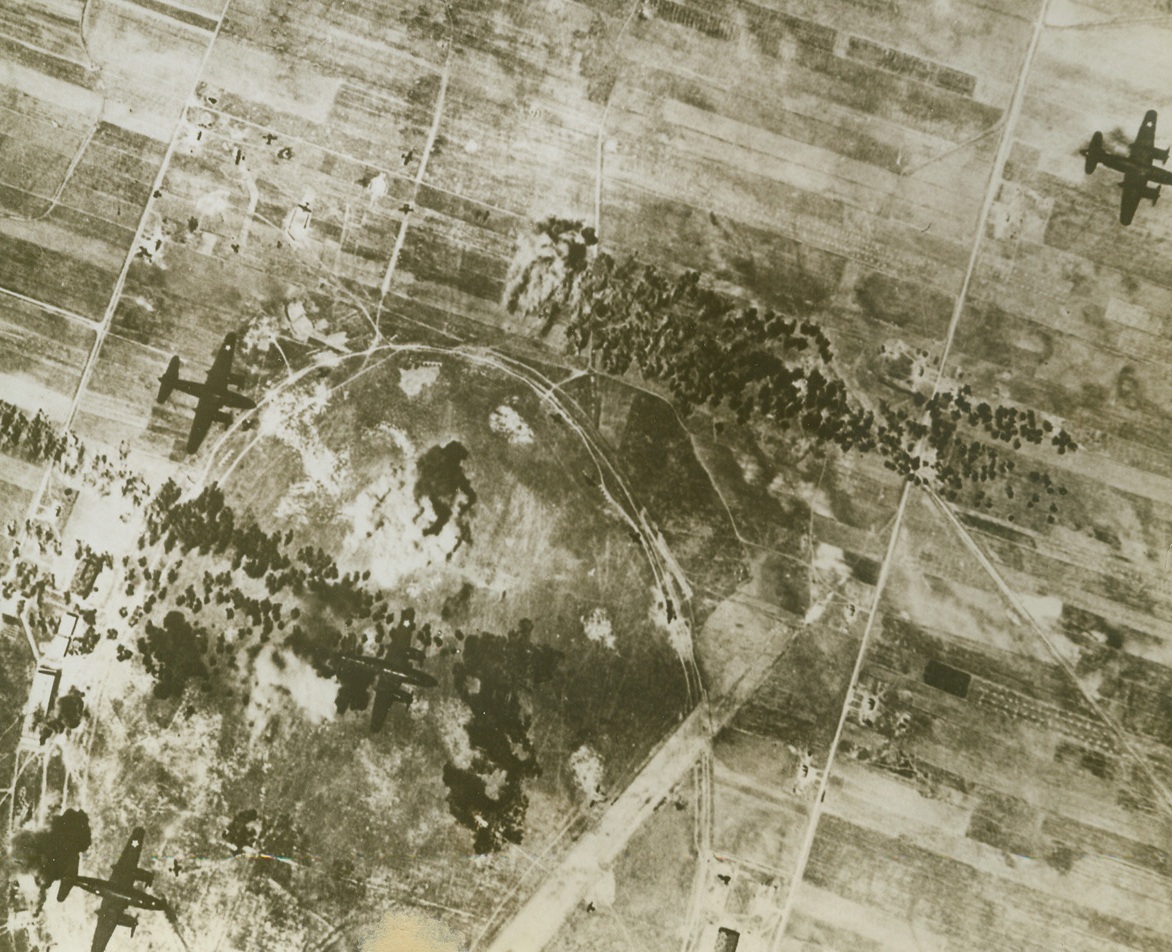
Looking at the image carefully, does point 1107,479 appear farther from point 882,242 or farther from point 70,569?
point 70,569

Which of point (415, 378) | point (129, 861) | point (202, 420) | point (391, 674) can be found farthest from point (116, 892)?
point (415, 378)

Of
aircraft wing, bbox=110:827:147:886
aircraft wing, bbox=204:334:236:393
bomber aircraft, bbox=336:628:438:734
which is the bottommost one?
aircraft wing, bbox=110:827:147:886

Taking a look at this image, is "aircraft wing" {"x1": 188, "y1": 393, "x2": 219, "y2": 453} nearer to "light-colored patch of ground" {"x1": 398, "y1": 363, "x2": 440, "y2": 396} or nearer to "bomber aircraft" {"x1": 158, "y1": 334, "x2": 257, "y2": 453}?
"bomber aircraft" {"x1": 158, "y1": 334, "x2": 257, "y2": 453}

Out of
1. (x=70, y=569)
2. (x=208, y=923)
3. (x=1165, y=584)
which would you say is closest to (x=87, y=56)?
(x=70, y=569)

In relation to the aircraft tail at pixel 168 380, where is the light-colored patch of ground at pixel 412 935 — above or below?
below

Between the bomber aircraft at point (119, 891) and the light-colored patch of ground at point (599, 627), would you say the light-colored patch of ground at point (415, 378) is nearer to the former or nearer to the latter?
the light-colored patch of ground at point (599, 627)

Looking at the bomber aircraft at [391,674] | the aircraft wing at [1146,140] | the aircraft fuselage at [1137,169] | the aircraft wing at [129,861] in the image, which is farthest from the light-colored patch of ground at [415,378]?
the aircraft wing at [1146,140]

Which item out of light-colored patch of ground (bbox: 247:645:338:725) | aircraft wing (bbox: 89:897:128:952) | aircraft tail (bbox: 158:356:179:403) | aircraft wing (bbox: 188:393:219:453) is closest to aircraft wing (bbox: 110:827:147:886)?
aircraft wing (bbox: 89:897:128:952)
